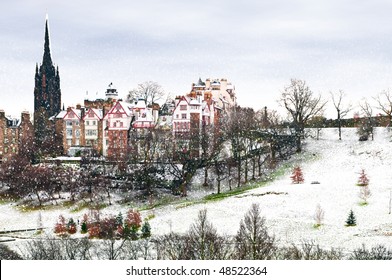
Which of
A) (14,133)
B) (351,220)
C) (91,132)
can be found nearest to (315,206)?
(351,220)

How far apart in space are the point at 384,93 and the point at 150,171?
11.4 feet

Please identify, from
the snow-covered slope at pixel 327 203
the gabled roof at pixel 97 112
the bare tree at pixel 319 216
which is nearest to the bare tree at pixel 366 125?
the snow-covered slope at pixel 327 203

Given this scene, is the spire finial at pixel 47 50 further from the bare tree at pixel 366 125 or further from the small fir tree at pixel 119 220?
the bare tree at pixel 366 125

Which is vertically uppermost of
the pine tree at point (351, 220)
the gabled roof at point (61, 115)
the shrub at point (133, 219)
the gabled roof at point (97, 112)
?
the gabled roof at point (97, 112)

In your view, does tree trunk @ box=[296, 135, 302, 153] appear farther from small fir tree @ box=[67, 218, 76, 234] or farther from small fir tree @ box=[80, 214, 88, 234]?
small fir tree @ box=[67, 218, 76, 234]

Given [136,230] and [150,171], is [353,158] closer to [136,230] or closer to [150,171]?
[150,171]

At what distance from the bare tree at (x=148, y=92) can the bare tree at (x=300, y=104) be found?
147 cm

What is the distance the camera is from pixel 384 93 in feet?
26.3

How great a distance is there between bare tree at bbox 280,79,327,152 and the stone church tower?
241cm

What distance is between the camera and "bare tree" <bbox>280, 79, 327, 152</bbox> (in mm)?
7916

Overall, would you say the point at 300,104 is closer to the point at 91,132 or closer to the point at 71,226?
the point at 91,132

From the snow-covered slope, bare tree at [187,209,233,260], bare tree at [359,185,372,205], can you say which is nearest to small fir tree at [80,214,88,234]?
the snow-covered slope

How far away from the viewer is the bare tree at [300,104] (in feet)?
26.0

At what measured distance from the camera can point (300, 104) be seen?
9.44 meters
